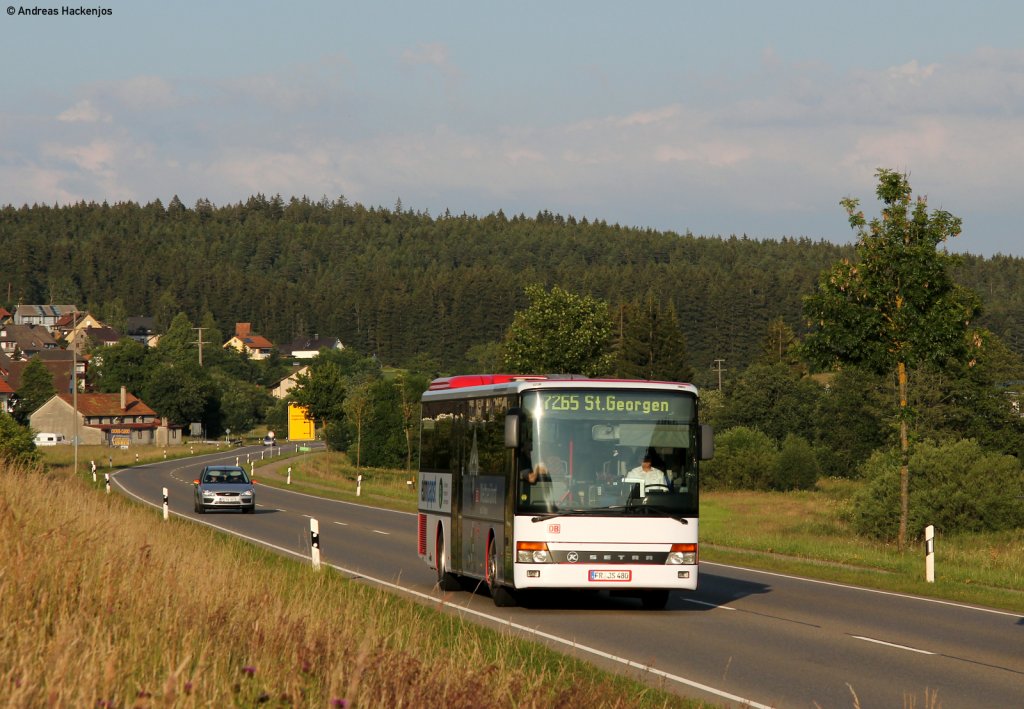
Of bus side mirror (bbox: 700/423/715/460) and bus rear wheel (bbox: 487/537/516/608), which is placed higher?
bus side mirror (bbox: 700/423/715/460)

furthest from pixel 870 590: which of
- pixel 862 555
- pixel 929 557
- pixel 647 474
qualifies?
pixel 647 474

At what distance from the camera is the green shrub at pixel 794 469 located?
82812mm

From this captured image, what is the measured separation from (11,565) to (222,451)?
120 metres

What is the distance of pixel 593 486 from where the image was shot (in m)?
18.2

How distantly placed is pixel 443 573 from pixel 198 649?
42.9ft

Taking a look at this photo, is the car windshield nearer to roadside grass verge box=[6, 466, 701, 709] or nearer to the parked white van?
roadside grass verge box=[6, 466, 701, 709]

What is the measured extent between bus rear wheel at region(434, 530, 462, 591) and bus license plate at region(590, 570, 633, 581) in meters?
3.87

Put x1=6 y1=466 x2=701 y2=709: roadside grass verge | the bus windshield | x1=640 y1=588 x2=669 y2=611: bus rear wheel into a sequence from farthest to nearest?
x1=640 y1=588 x2=669 y2=611: bus rear wheel → the bus windshield → x1=6 y1=466 x2=701 y2=709: roadside grass verge

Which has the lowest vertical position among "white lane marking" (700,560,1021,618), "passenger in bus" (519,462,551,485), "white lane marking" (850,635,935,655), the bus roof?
"white lane marking" (700,560,1021,618)

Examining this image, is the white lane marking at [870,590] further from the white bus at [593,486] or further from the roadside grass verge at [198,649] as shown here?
the roadside grass verge at [198,649]

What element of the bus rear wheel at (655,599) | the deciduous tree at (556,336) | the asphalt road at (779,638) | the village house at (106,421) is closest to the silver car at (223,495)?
the asphalt road at (779,638)

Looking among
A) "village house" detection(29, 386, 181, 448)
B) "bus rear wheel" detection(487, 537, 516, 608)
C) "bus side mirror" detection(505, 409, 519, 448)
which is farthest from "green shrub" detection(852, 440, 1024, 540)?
"village house" detection(29, 386, 181, 448)

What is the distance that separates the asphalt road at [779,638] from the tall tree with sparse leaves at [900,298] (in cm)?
516

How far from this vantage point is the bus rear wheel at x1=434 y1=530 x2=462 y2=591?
70.4ft
